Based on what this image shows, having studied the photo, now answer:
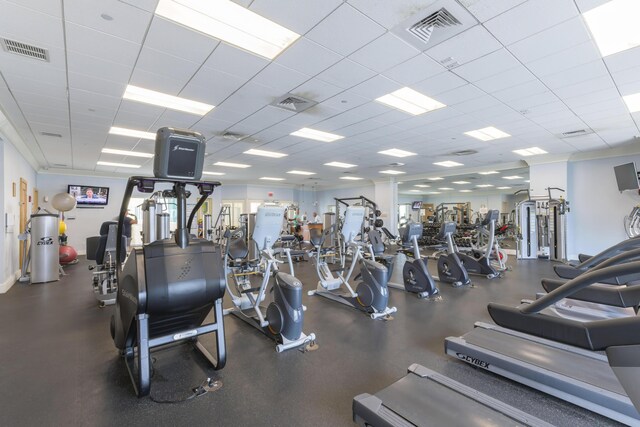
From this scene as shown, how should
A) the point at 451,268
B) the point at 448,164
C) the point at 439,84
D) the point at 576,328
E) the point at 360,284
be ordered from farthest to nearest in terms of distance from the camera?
the point at 448,164 < the point at 451,268 < the point at 360,284 < the point at 439,84 < the point at 576,328

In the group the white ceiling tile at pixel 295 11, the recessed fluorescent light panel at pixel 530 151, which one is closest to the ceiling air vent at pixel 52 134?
the white ceiling tile at pixel 295 11

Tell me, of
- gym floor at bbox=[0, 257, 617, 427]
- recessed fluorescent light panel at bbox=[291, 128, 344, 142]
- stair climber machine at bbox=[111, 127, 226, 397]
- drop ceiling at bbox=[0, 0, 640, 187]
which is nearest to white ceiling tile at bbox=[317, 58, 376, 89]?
drop ceiling at bbox=[0, 0, 640, 187]

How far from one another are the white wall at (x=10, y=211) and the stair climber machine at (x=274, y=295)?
4.50 m

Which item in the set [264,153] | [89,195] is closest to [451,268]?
[264,153]

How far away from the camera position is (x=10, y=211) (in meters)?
5.50

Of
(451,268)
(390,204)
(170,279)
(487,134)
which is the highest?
(487,134)

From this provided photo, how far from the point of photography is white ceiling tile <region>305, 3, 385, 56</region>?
8.43 ft

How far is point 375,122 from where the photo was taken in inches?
218

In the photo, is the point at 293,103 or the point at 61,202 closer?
the point at 293,103

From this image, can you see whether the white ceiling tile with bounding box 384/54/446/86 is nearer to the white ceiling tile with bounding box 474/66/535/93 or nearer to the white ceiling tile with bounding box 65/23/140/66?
the white ceiling tile with bounding box 474/66/535/93

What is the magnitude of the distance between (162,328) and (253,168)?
8.48 m

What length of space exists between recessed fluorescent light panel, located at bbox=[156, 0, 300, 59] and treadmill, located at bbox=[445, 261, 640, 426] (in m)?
2.97

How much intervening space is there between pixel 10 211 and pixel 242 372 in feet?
20.0

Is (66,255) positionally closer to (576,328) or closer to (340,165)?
(340,165)
